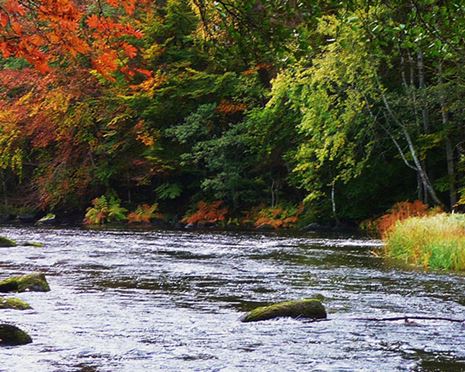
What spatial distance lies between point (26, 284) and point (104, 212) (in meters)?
22.4

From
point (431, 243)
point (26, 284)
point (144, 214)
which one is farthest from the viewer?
point (144, 214)

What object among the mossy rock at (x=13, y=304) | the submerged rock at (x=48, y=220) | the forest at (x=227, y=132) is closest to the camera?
the mossy rock at (x=13, y=304)

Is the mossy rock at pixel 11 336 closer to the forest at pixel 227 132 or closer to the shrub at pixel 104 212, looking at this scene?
the forest at pixel 227 132

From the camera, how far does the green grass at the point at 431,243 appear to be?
14594 millimetres

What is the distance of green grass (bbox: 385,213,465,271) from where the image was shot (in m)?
14.6

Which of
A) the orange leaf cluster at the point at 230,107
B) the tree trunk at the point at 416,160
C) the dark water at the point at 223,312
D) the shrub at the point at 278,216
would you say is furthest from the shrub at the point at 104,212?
the dark water at the point at 223,312

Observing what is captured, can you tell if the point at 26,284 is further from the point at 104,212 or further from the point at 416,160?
the point at 104,212

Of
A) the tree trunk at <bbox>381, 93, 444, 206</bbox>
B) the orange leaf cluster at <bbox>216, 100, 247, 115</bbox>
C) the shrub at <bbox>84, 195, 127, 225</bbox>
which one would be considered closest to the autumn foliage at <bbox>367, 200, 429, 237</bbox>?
the tree trunk at <bbox>381, 93, 444, 206</bbox>

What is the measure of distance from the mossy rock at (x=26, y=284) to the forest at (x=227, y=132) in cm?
733

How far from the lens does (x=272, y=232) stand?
26.4 meters

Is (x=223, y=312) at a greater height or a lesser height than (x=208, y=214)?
lesser

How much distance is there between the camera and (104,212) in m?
34.1

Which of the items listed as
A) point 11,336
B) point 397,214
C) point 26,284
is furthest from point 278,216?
point 11,336

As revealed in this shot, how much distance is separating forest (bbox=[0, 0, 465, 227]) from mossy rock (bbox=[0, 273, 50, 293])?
7.33 m
